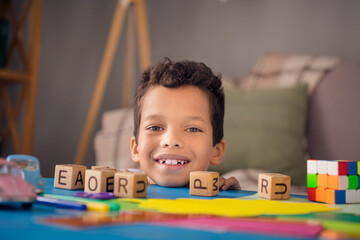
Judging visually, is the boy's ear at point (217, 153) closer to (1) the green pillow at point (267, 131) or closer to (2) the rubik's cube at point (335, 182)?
(2) the rubik's cube at point (335, 182)

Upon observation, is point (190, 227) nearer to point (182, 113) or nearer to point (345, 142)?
point (182, 113)

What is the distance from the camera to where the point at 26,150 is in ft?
8.21

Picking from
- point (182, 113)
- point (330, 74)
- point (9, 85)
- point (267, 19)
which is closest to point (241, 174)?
point (330, 74)

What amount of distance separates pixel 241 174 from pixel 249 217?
1.18 metres

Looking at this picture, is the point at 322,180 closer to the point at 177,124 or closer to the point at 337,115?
the point at 177,124

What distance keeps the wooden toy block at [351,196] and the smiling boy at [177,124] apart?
11.2 inches

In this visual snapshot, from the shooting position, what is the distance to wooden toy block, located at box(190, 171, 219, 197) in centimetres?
86

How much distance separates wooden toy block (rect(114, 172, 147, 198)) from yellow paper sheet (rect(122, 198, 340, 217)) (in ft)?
0.13

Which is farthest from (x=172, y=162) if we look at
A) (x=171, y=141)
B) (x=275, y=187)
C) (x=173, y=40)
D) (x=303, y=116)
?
(x=173, y=40)

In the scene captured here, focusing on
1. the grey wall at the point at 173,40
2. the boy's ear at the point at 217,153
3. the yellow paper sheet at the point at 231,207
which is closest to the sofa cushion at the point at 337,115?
the grey wall at the point at 173,40

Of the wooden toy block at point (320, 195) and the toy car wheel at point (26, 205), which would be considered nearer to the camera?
the toy car wheel at point (26, 205)

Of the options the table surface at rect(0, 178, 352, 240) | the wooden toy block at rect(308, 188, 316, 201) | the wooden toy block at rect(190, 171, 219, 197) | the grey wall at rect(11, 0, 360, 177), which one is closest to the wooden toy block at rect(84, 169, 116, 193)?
the wooden toy block at rect(190, 171, 219, 197)

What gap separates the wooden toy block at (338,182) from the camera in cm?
82

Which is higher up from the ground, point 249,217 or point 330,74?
point 330,74
